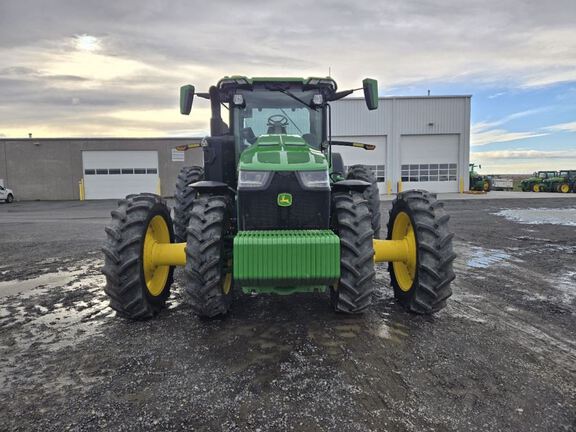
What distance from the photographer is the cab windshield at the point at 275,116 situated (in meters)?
5.90

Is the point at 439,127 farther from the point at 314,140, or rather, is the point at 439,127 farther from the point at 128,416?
the point at 128,416

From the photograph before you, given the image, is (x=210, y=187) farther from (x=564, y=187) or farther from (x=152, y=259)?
(x=564, y=187)

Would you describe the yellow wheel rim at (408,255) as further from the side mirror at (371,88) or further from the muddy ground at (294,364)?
the side mirror at (371,88)

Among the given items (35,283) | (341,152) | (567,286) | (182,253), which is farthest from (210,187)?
(341,152)

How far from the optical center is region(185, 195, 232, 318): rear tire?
4.20m

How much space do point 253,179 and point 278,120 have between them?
1781 millimetres

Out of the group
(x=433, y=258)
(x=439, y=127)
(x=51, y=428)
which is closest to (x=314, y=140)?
(x=433, y=258)

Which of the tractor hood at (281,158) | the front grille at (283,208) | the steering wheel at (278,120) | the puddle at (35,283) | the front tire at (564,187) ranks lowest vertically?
the puddle at (35,283)

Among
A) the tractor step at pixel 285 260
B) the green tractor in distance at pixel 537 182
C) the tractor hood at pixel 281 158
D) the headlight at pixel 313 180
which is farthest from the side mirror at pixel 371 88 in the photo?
the green tractor in distance at pixel 537 182

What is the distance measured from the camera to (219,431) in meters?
2.74

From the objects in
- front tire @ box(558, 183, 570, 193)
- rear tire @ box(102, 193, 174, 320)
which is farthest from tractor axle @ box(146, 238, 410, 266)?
front tire @ box(558, 183, 570, 193)

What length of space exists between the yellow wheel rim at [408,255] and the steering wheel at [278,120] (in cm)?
198

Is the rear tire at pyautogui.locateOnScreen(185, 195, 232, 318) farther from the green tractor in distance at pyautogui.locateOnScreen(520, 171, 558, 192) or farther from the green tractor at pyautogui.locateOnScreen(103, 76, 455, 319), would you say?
the green tractor in distance at pyautogui.locateOnScreen(520, 171, 558, 192)

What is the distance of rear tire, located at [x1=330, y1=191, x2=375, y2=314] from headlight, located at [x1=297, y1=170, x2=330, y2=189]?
332mm
